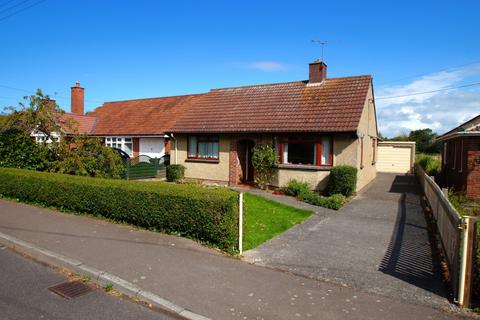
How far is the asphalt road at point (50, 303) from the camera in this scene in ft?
15.2

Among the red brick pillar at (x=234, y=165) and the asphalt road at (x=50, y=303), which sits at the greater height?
the red brick pillar at (x=234, y=165)

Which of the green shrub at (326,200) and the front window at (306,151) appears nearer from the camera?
the green shrub at (326,200)

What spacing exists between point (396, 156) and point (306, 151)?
53.7ft

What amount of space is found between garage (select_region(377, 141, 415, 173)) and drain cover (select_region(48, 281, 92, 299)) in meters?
27.1

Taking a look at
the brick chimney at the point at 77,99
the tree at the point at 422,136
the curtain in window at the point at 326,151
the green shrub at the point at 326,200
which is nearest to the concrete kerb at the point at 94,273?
the green shrub at the point at 326,200

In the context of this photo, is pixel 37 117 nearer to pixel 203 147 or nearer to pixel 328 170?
pixel 203 147

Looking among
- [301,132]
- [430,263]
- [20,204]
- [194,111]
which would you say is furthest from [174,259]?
[194,111]

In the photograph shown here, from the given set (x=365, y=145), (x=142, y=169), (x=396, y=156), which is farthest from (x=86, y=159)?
(x=396, y=156)

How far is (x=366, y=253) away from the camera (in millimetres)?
7441

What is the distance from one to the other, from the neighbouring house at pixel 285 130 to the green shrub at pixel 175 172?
0.38 m

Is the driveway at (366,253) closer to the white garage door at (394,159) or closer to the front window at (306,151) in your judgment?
the front window at (306,151)

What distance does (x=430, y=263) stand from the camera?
6.76 m

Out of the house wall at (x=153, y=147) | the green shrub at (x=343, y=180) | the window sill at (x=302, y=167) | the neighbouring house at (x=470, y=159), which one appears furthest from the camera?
the house wall at (x=153, y=147)

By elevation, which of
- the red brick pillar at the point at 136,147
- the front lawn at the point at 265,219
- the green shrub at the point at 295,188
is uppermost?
the red brick pillar at the point at 136,147
